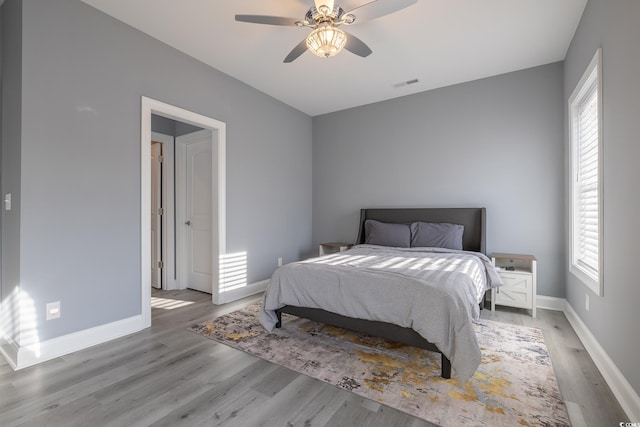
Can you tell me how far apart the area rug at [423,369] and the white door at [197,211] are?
137 centimetres

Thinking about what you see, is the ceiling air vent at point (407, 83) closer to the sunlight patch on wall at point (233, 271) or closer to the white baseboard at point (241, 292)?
the sunlight patch on wall at point (233, 271)

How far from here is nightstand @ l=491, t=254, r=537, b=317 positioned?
315cm

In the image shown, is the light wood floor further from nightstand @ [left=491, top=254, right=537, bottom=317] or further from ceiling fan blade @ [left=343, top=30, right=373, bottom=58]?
ceiling fan blade @ [left=343, top=30, right=373, bottom=58]

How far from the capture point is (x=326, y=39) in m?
2.19

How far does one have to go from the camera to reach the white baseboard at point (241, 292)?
3.65 metres

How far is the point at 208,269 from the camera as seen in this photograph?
13.5ft

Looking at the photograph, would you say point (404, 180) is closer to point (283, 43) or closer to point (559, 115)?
point (559, 115)

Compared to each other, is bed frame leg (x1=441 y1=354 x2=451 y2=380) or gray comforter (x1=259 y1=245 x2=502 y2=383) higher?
gray comforter (x1=259 y1=245 x2=502 y2=383)

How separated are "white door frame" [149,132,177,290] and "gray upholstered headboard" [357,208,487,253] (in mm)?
2794

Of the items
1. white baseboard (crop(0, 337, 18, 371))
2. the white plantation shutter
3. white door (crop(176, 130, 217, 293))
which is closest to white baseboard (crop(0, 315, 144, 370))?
white baseboard (crop(0, 337, 18, 371))

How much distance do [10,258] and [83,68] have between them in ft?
5.39

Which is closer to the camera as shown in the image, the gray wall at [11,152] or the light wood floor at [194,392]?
the light wood floor at [194,392]

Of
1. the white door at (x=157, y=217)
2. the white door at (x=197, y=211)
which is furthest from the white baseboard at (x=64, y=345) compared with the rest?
the white door at (x=157, y=217)

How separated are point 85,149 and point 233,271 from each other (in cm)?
204
